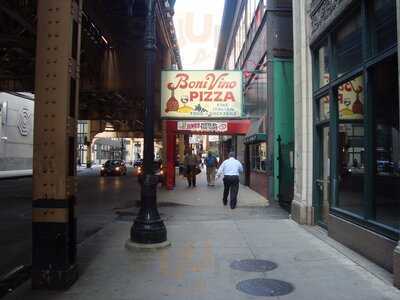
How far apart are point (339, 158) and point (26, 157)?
141ft

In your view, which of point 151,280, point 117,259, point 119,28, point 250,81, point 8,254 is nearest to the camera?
point 151,280

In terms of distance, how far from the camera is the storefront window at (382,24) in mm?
7242

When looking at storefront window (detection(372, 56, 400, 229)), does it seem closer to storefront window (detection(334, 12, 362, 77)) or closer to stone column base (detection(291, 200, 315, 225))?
storefront window (detection(334, 12, 362, 77))

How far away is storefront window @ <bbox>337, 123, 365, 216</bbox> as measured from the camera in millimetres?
8484

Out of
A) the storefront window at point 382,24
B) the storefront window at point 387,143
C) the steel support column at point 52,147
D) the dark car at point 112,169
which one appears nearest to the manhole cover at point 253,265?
the storefront window at point 387,143

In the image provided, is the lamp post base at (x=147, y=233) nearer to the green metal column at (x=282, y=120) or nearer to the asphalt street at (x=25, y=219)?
the asphalt street at (x=25, y=219)

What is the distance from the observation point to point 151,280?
6.95 m

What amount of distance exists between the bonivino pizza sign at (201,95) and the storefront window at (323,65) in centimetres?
766

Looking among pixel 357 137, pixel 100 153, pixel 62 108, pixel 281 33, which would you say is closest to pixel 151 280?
pixel 62 108

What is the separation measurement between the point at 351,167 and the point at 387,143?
1.69m

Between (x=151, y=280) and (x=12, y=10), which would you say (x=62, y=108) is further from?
(x=12, y=10)

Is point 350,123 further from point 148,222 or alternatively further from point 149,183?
point 148,222

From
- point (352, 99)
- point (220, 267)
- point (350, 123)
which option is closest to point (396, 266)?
point (220, 267)

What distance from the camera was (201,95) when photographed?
19547 mm
